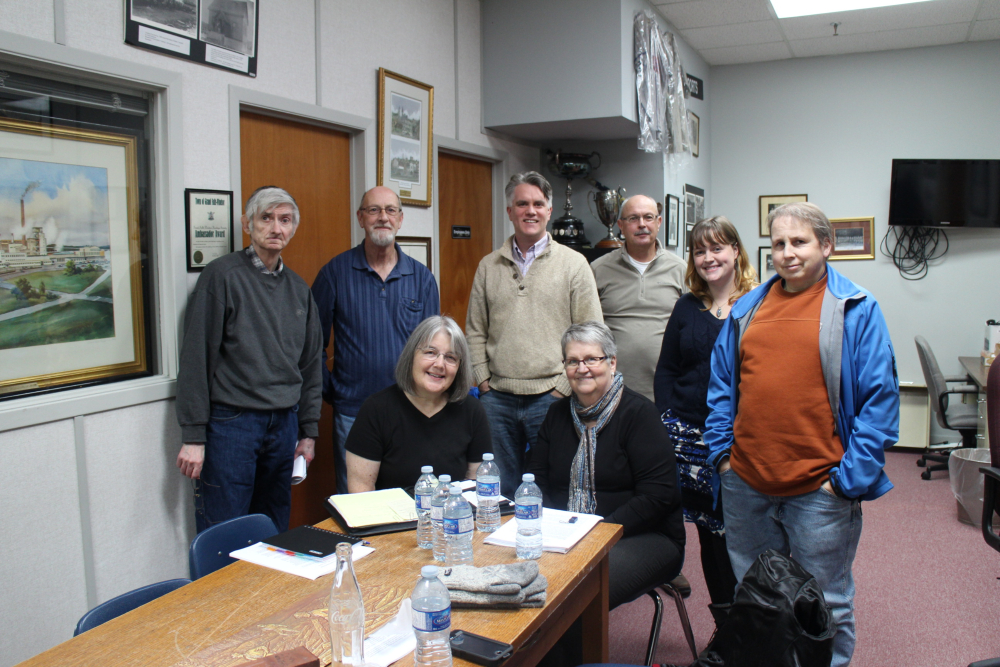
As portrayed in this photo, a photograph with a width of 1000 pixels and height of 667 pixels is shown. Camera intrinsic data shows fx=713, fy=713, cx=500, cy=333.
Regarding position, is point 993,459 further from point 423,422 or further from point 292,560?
point 292,560

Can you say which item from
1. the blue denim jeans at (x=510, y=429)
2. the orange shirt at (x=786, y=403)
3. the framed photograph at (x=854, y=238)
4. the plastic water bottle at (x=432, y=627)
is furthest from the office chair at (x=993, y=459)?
the framed photograph at (x=854, y=238)

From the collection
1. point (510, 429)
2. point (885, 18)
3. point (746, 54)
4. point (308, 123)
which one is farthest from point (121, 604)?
point (746, 54)

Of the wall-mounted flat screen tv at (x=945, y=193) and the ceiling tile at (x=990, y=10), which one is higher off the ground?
the ceiling tile at (x=990, y=10)

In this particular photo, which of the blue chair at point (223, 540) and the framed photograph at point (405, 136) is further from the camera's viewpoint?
the framed photograph at point (405, 136)

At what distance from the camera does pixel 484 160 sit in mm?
4242

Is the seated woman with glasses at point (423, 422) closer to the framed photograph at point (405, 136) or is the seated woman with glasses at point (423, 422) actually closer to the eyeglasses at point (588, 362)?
the eyeglasses at point (588, 362)

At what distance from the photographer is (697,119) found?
214 inches

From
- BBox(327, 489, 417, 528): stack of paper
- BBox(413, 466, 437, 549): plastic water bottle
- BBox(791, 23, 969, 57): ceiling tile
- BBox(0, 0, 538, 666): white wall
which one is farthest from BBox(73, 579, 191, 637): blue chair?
BBox(791, 23, 969, 57): ceiling tile

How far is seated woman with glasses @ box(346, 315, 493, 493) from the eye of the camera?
2.15 m

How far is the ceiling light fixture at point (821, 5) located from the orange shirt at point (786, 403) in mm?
3204

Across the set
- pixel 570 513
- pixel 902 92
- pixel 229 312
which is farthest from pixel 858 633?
pixel 902 92

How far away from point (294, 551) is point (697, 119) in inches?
188

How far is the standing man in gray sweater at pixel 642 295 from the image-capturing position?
300 centimetres

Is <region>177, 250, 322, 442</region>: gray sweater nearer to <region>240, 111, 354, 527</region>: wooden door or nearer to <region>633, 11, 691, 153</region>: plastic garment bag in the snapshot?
<region>240, 111, 354, 527</region>: wooden door
